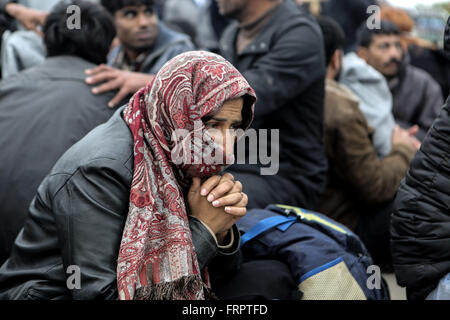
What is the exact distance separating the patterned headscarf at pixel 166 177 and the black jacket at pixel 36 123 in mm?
694

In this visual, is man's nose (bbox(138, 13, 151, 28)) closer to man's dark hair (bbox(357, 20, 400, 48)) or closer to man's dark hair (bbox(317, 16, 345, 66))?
man's dark hair (bbox(317, 16, 345, 66))

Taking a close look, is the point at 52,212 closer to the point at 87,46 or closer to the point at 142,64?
the point at 87,46

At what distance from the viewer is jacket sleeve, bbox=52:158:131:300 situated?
1962 mm

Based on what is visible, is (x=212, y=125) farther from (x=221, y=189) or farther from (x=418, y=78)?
(x=418, y=78)

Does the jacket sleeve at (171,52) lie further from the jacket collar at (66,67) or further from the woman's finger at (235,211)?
the woman's finger at (235,211)

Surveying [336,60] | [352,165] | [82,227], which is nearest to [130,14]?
[336,60]

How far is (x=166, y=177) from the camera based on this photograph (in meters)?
2.08

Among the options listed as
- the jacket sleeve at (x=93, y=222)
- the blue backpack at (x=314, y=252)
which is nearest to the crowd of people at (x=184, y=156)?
the jacket sleeve at (x=93, y=222)

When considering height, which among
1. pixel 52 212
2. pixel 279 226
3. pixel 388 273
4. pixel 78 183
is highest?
pixel 78 183

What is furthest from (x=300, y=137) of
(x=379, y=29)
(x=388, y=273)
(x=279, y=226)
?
(x=379, y=29)

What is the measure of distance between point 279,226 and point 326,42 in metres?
1.99

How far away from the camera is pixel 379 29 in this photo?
530 centimetres

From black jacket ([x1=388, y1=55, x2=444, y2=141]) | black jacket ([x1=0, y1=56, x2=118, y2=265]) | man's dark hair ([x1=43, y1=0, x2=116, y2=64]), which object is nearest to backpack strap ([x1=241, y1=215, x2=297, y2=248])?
black jacket ([x1=0, y1=56, x2=118, y2=265])

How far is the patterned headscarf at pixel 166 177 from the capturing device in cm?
198
